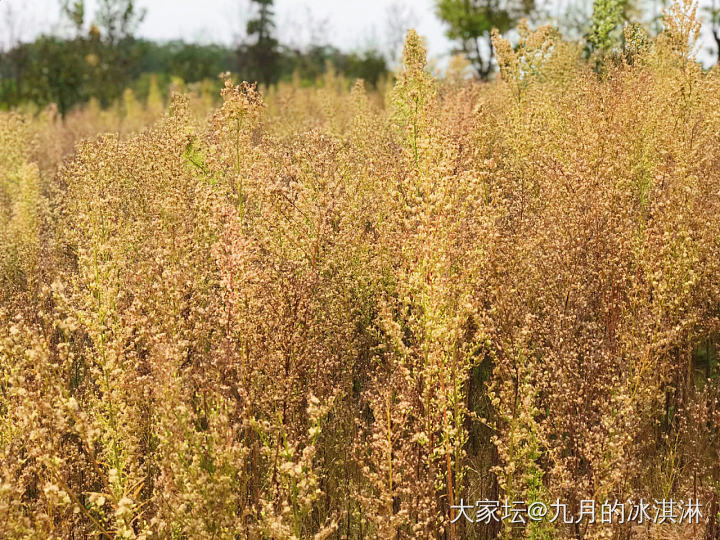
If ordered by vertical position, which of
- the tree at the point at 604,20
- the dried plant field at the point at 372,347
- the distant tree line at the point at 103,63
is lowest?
the dried plant field at the point at 372,347

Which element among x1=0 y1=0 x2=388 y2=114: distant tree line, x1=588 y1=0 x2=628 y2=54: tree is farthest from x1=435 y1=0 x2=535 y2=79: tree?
x1=588 y1=0 x2=628 y2=54: tree

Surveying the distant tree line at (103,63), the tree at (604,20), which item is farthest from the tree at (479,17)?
the tree at (604,20)

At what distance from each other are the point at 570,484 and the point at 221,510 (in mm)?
2076

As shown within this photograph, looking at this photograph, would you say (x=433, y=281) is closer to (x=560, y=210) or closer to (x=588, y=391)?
(x=588, y=391)

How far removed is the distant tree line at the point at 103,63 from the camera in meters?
35.7

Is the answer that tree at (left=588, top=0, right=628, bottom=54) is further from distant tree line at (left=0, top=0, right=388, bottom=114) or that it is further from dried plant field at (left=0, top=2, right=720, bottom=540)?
distant tree line at (left=0, top=0, right=388, bottom=114)

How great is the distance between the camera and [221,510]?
350 cm

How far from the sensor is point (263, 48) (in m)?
44.9

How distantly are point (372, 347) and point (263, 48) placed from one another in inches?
1715

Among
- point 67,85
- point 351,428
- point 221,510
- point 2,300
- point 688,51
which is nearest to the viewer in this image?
point 221,510

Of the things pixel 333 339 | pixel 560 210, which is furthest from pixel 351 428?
pixel 560 210

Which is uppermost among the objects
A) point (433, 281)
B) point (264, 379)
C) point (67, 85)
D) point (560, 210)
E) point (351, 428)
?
point (67, 85)

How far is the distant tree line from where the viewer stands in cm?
3569

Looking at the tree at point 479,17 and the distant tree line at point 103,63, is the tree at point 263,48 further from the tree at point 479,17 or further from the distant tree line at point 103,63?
the tree at point 479,17
